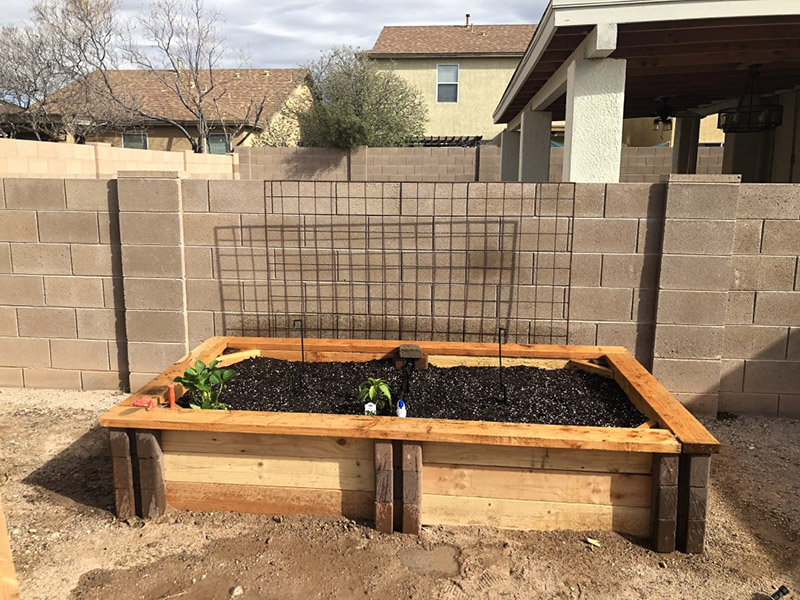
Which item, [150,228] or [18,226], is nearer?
[150,228]

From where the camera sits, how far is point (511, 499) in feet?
9.80

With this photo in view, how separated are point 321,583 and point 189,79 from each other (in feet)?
80.3

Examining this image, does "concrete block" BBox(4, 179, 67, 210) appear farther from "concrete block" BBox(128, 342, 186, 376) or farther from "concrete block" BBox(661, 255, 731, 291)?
"concrete block" BBox(661, 255, 731, 291)

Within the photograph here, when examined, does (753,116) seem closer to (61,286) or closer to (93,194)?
(93,194)

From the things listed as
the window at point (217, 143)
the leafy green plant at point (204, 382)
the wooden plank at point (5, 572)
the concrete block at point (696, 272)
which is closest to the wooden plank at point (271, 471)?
the leafy green plant at point (204, 382)

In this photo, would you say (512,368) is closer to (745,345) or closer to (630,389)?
(630,389)

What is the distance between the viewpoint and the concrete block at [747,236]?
4375 mm

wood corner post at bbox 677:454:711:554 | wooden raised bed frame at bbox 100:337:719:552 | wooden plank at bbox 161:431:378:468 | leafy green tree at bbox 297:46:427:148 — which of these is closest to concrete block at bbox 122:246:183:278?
wooden raised bed frame at bbox 100:337:719:552

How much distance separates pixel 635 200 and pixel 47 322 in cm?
461

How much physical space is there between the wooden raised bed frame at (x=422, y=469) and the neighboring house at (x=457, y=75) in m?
20.4

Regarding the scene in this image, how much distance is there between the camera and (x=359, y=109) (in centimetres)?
1861

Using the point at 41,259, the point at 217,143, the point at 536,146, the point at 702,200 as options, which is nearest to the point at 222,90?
the point at 217,143

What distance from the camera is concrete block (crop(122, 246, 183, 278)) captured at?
476 centimetres

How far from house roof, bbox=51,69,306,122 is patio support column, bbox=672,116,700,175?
15.5 metres
